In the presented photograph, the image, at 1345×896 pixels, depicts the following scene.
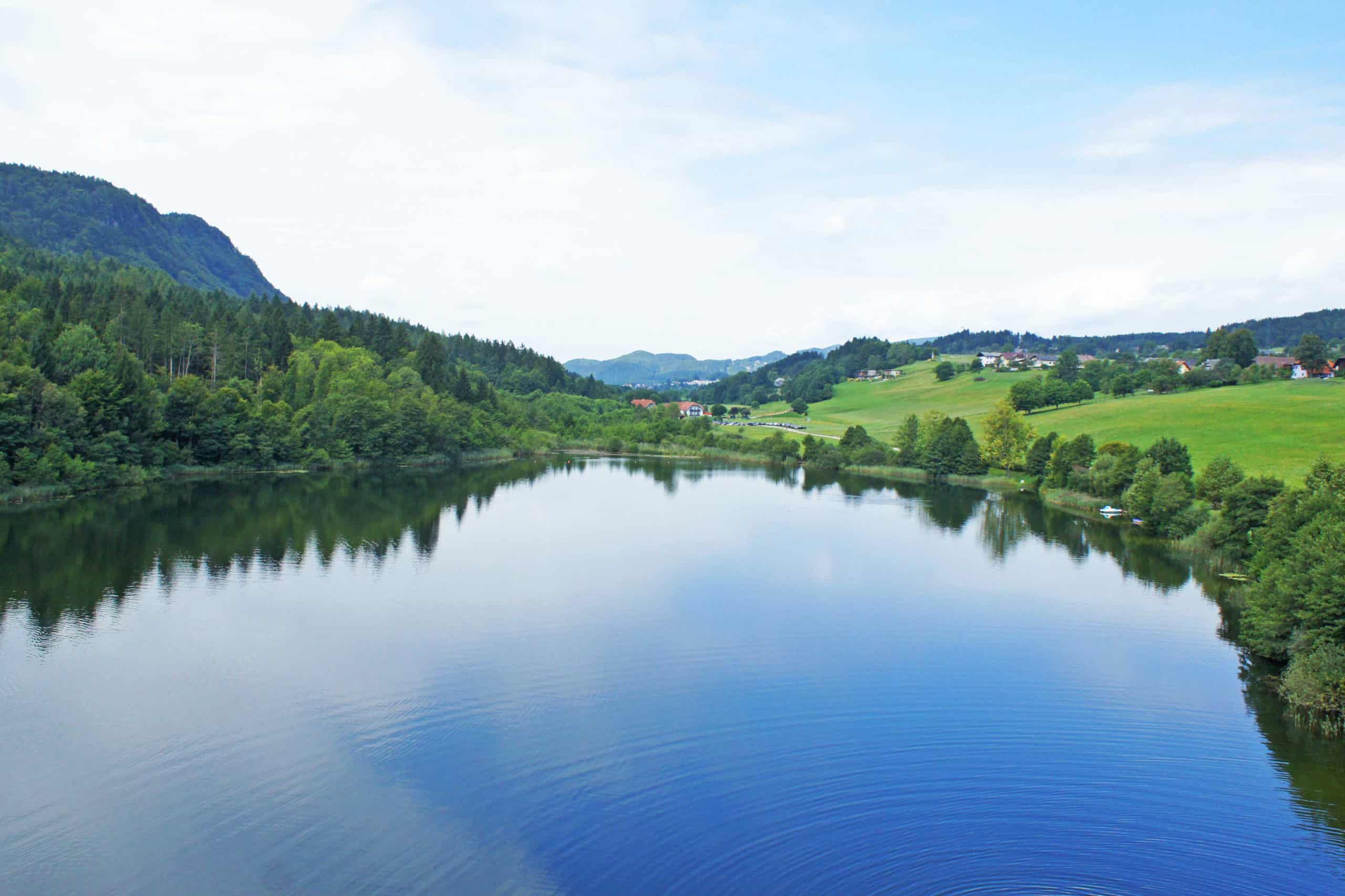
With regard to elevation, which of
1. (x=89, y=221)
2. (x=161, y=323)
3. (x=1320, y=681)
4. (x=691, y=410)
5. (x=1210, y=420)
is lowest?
(x=1320, y=681)

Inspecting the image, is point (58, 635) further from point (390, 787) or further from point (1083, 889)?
point (1083, 889)

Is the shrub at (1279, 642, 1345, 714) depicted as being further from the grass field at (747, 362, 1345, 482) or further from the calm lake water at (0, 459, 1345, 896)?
the grass field at (747, 362, 1345, 482)

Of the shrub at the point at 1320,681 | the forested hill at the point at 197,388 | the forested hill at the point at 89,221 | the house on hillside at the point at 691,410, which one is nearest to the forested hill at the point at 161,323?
the forested hill at the point at 197,388

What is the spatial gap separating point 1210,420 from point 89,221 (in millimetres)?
176290

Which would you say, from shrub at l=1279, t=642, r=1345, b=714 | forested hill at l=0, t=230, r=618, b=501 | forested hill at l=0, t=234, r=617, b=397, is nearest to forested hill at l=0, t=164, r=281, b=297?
forested hill at l=0, t=230, r=618, b=501

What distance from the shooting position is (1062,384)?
99250 mm

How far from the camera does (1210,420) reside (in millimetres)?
68688

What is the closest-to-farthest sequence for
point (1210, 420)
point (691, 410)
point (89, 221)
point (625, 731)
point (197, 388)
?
point (625, 731) → point (197, 388) → point (1210, 420) → point (691, 410) → point (89, 221)

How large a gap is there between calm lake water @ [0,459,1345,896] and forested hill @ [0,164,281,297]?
142077 mm

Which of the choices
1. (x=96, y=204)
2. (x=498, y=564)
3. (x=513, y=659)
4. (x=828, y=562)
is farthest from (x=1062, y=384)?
(x=96, y=204)

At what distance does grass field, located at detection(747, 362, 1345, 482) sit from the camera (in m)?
55.9

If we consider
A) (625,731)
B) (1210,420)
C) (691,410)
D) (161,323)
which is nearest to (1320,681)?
(625,731)

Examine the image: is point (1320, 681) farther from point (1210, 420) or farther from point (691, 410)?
point (691, 410)

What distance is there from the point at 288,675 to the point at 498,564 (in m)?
14.5
